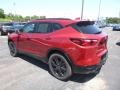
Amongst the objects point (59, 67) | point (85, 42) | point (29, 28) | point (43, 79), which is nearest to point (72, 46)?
point (85, 42)

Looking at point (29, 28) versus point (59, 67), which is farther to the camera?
point (29, 28)

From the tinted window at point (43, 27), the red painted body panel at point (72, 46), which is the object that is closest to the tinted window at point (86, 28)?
the red painted body panel at point (72, 46)

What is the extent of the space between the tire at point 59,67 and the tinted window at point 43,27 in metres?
0.89

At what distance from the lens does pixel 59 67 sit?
558cm

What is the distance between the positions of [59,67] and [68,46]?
2.73 feet

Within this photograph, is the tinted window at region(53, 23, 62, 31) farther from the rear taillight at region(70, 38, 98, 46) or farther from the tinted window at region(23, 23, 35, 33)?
the tinted window at region(23, 23, 35, 33)

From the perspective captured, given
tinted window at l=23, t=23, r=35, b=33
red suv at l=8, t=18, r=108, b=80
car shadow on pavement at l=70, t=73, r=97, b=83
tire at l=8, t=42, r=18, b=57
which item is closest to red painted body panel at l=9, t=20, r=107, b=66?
red suv at l=8, t=18, r=108, b=80

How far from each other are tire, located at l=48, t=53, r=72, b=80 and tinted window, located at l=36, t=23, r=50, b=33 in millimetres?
894

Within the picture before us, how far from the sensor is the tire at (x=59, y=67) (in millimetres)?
5270

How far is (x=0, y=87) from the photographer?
16.2 feet

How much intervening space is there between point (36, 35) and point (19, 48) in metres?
1.57

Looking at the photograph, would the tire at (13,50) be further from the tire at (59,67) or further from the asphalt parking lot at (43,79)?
the tire at (59,67)

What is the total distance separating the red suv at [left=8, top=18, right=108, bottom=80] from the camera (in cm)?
492

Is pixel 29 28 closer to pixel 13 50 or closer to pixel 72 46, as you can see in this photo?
pixel 13 50
